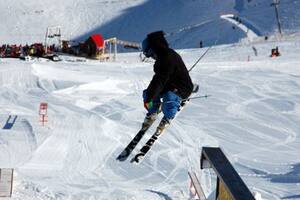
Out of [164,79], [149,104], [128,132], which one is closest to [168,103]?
[149,104]

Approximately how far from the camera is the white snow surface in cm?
1193

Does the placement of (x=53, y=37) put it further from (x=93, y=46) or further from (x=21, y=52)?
(x=21, y=52)

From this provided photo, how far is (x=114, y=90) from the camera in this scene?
2314 centimetres

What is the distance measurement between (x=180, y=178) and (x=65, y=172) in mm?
2514

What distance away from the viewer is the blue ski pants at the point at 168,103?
23.9 feet

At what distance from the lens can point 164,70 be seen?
22.8 ft

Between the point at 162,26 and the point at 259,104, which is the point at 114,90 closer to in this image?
the point at 259,104

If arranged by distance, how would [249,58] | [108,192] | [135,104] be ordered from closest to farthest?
[108,192]
[135,104]
[249,58]

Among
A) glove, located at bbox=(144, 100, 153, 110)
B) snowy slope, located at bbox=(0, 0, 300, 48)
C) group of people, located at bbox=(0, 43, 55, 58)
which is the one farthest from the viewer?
snowy slope, located at bbox=(0, 0, 300, 48)

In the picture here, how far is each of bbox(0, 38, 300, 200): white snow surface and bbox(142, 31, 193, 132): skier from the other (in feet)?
12.5

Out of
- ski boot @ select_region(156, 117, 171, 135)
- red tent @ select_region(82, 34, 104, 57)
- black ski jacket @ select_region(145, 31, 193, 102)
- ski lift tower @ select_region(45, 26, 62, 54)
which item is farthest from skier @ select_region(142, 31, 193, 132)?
ski lift tower @ select_region(45, 26, 62, 54)

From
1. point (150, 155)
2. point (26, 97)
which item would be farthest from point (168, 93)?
point (26, 97)

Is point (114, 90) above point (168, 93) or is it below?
below

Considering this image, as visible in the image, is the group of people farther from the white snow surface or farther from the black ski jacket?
the black ski jacket
